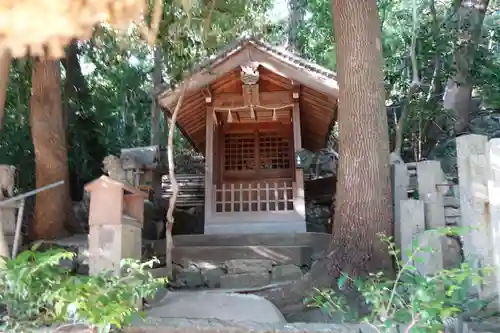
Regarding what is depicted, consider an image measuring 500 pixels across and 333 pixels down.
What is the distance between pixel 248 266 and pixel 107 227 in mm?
2998

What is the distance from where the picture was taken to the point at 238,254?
24.6ft

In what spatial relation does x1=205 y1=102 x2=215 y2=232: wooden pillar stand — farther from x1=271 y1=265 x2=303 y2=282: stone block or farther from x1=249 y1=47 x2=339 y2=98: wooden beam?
x1=271 y1=265 x2=303 y2=282: stone block

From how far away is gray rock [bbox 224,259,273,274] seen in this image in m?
7.23

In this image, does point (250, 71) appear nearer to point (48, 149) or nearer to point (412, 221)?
point (48, 149)

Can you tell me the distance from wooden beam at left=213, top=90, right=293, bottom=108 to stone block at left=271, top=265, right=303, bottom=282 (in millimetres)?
3415

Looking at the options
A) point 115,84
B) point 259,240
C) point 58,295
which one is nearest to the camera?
point 58,295

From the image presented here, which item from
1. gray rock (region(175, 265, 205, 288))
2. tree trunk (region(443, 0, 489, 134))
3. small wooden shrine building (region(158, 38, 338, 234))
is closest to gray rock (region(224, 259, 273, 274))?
gray rock (region(175, 265, 205, 288))

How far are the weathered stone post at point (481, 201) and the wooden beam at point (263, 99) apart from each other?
491 centimetres

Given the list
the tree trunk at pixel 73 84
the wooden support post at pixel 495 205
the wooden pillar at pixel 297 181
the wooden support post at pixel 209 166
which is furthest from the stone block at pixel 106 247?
the tree trunk at pixel 73 84

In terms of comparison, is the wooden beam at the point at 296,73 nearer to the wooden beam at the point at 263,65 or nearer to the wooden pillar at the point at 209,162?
the wooden beam at the point at 263,65

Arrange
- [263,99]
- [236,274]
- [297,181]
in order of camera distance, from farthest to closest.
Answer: [263,99]
[297,181]
[236,274]

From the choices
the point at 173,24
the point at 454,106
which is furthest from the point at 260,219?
the point at 454,106

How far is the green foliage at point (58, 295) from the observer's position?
3.50 m

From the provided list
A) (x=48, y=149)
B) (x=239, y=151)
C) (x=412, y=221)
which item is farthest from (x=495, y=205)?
(x=239, y=151)
